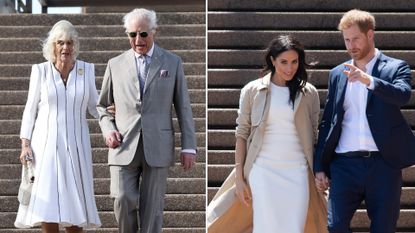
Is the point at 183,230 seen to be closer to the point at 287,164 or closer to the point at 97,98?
the point at 97,98

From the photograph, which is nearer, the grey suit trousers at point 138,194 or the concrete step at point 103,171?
the grey suit trousers at point 138,194

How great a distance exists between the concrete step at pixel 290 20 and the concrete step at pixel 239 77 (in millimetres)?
670

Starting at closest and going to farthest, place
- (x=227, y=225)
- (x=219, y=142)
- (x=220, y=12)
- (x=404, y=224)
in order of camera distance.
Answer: (x=227, y=225) < (x=404, y=224) < (x=219, y=142) < (x=220, y=12)

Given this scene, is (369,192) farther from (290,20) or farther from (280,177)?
(290,20)

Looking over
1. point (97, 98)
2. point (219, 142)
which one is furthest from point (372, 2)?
point (97, 98)

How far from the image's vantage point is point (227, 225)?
7.07 metres

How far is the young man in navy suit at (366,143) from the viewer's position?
21.5ft

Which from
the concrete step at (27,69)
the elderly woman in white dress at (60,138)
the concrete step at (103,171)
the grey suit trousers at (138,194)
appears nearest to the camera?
the grey suit trousers at (138,194)

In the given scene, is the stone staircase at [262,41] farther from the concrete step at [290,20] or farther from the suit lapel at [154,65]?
the suit lapel at [154,65]

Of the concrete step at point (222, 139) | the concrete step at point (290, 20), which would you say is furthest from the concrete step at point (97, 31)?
the concrete step at point (222, 139)

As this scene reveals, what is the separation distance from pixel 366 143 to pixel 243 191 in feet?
2.61

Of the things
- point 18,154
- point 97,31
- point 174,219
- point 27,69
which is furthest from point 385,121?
point 97,31

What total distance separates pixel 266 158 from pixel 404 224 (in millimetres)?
2038

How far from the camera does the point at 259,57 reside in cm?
967
